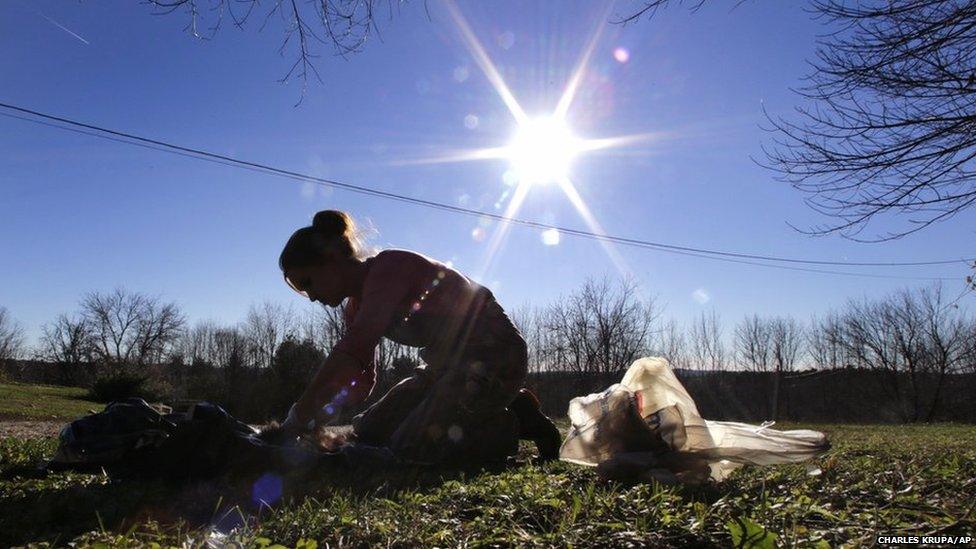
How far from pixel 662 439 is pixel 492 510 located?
124 cm

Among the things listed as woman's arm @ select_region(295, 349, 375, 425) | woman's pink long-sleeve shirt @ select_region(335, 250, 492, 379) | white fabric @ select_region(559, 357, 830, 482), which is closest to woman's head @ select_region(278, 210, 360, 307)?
woman's pink long-sleeve shirt @ select_region(335, 250, 492, 379)

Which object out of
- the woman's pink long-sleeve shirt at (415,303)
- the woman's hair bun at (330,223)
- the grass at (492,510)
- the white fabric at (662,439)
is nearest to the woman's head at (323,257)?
the woman's hair bun at (330,223)

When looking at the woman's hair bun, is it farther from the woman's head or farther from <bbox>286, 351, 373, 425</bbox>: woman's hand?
<bbox>286, 351, 373, 425</bbox>: woman's hand

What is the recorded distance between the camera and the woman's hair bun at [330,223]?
322 centimetres

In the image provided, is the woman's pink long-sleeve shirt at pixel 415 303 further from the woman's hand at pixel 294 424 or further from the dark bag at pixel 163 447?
the dark bag at pixel 163 447

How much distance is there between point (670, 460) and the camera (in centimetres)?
257

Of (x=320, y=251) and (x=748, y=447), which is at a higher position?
(x=320, y=251)

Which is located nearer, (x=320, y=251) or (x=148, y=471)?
(x=148, y=471)

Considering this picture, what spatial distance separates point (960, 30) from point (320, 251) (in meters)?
4.54

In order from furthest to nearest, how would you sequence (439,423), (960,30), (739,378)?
(739,378) < (960,30) < (439,423)

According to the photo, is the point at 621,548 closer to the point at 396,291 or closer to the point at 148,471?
the point at 396,291

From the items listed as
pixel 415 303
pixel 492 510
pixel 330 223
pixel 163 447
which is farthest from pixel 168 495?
pixel 330 223

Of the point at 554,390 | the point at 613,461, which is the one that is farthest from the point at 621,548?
the point at 554,390

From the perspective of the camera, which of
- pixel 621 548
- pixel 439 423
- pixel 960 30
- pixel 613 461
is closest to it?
pixel 621 548
